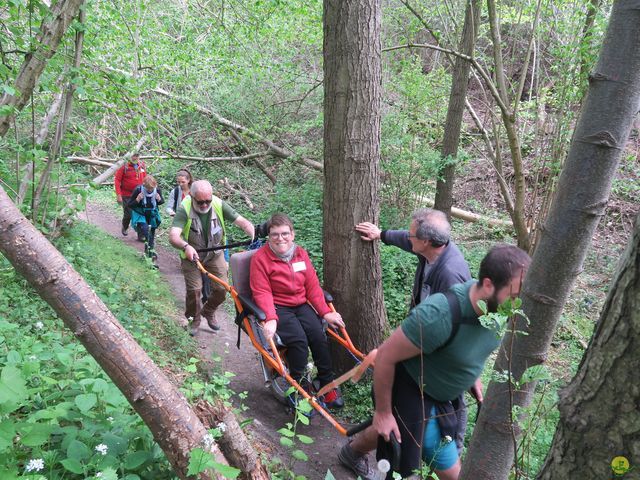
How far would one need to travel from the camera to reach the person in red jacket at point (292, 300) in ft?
14.0

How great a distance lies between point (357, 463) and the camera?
3617mm

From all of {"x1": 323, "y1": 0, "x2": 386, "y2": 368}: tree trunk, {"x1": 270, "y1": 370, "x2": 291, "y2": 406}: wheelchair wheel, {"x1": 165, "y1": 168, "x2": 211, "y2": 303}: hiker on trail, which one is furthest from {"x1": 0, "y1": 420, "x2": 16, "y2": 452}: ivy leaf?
{"x1": 165, "y1": 168, "x2": 211, "y2": 303}: hiker on trail

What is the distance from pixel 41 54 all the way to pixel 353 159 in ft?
9.44

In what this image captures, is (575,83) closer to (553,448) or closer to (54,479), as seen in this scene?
(553,448)

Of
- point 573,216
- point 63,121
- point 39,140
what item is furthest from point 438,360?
point 39,140

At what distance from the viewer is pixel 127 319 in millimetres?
4633

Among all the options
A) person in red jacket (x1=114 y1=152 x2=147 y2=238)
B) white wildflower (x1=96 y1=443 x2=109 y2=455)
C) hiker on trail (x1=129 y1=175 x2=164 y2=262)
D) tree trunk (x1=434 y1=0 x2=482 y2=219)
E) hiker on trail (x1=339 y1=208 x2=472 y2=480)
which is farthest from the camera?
person in red jacket (x1=114 y1=152 x2=147 y2=238)

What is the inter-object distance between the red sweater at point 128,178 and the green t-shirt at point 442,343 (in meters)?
7.44

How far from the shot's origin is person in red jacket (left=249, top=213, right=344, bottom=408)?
4.28 meters

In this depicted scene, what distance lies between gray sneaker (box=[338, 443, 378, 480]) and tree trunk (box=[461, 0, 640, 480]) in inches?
87.1

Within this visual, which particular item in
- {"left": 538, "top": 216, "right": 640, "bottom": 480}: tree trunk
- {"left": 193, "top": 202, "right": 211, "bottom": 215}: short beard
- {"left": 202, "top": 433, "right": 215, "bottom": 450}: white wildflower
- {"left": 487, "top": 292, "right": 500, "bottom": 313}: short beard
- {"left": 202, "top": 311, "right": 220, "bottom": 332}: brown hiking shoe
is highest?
{"left": 538, "top": 216, "right": 640, "bottom": 480}: tree trunk

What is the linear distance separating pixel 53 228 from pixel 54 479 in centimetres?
441

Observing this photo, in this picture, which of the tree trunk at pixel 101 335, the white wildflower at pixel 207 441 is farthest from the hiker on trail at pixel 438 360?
the tree trunk at pixel 101 335

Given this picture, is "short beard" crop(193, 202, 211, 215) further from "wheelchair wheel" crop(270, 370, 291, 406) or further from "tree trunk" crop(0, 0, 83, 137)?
"wheelchair wheel" crop(270, 370, 291, 406)
